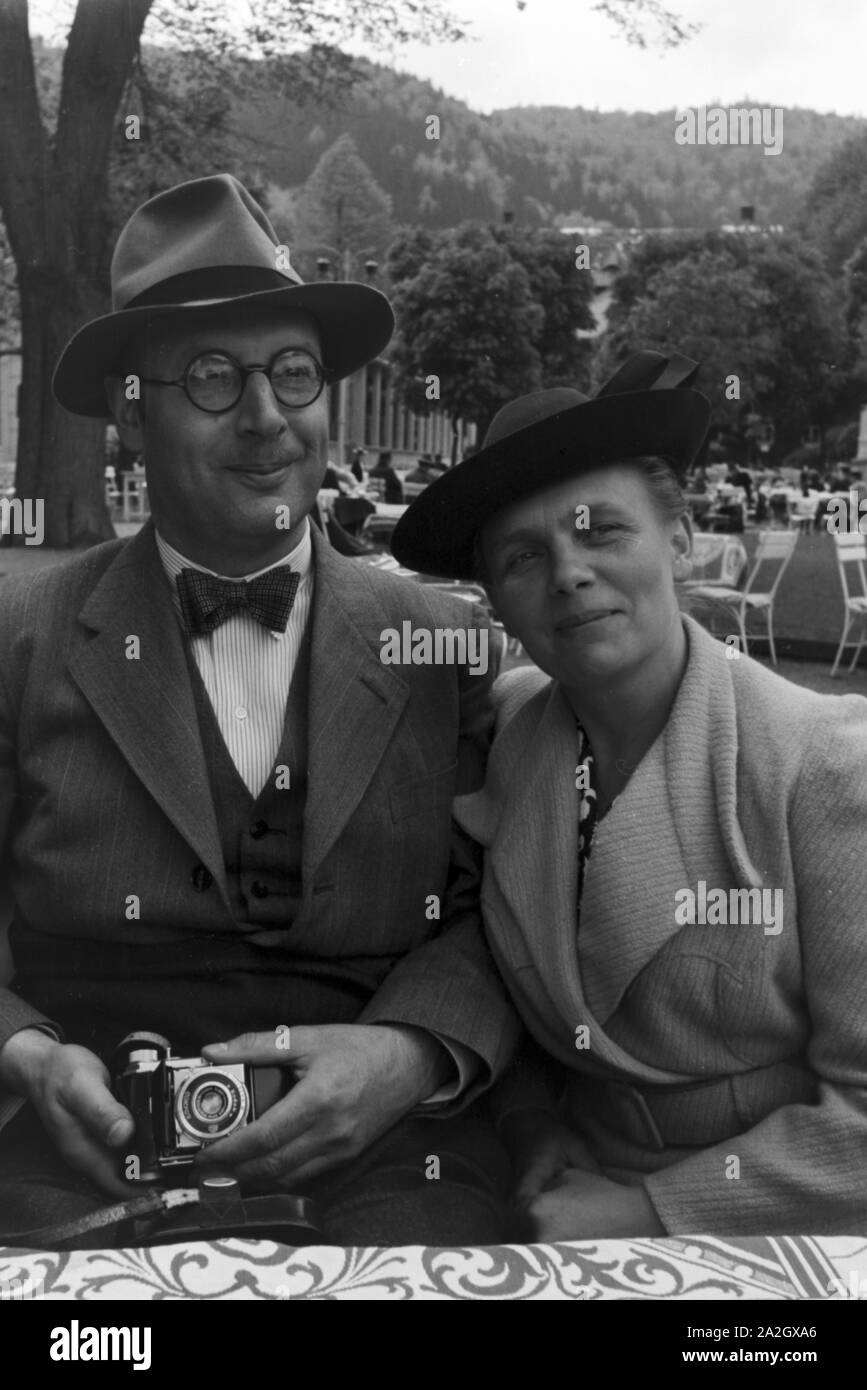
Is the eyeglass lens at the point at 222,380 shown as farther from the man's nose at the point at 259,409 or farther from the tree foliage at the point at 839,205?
the tree foliage at the point at 839,205

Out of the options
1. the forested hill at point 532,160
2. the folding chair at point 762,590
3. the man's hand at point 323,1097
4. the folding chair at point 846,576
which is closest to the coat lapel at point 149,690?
the man's hand at point 323,1097

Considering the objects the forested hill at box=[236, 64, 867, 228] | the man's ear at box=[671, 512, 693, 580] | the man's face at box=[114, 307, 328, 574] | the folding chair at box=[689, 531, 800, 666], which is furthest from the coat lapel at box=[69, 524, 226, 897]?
the folding chair at box=[689, 531, 800, 666]

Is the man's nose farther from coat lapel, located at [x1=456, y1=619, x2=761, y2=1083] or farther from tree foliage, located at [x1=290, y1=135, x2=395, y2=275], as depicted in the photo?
coat lapel, located at [x1=456, y1=619, x2=761, y2=1083]

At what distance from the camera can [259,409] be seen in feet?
6.60

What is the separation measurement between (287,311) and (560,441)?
0.52 m

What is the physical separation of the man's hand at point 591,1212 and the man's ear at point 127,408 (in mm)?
1322

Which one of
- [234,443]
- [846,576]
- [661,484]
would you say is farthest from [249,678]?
[846,576]

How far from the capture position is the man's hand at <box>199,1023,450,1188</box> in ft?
6.02

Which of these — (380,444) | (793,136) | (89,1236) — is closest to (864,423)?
(793,136)

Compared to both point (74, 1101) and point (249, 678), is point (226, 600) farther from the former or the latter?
point (74, 1101)

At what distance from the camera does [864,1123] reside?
1.68 meters

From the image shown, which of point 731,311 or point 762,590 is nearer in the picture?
point 731,311

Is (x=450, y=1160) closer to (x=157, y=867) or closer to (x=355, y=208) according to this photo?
(x=157, y=867)

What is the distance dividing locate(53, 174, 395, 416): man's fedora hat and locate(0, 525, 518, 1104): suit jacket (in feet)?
1.14
